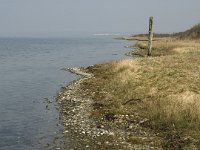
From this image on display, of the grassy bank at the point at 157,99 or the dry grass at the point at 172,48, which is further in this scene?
the dry grass at the point at 172,48

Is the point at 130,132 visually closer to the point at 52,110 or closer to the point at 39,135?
the point at 39,135

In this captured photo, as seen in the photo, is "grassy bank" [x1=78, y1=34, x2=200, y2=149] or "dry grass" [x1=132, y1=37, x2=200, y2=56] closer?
"grassy bank" [x1=78, y1=34, x2=200, y2=149]

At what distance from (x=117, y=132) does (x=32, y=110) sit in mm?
9257

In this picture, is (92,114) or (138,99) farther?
(138,99)

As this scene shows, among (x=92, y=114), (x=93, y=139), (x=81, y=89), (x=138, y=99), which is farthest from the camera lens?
(x=81, y=89)

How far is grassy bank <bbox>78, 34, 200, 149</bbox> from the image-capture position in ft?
63.6

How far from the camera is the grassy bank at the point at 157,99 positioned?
19375 millimetres

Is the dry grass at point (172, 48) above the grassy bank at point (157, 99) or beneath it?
above

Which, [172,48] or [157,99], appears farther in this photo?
[172,48]

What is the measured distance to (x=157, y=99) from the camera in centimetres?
2473

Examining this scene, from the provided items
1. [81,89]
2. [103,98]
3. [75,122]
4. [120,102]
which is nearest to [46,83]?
[81,89]

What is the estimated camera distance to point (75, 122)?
881 inches

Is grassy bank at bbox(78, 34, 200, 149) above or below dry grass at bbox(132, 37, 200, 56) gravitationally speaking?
below

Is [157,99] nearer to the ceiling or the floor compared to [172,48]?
nearer to the floor
